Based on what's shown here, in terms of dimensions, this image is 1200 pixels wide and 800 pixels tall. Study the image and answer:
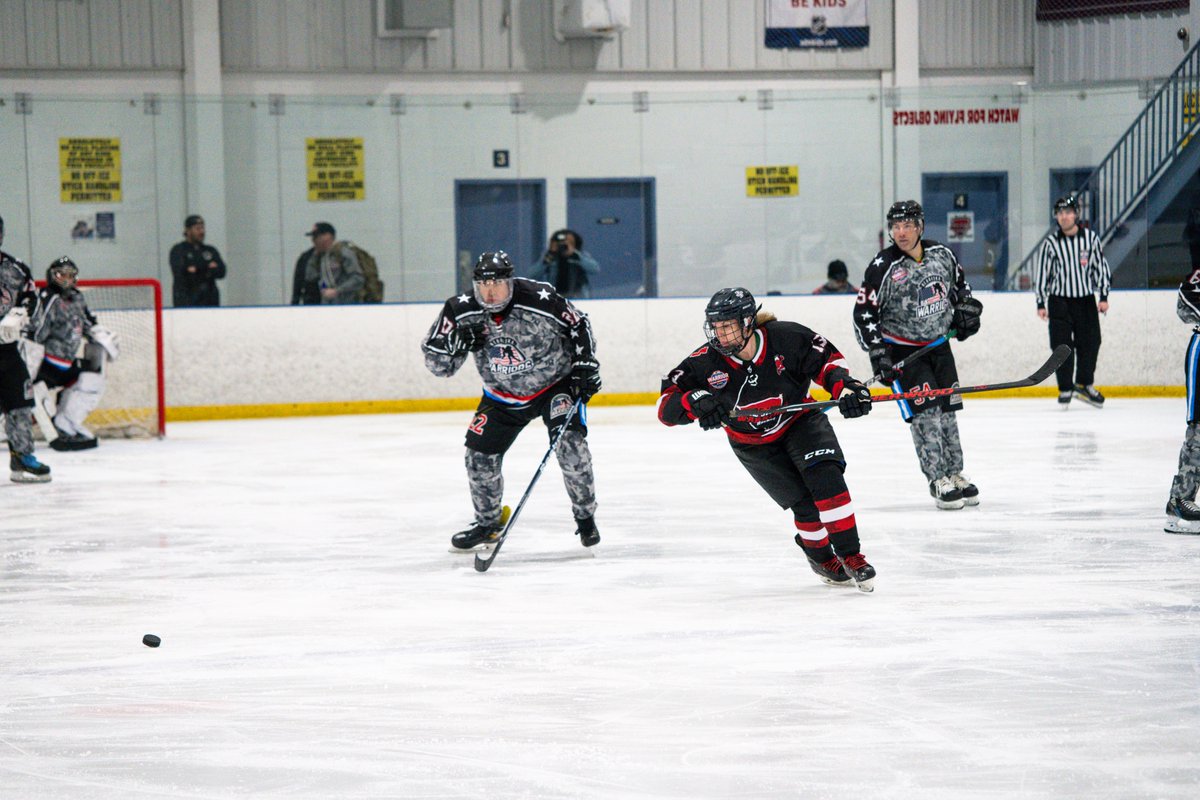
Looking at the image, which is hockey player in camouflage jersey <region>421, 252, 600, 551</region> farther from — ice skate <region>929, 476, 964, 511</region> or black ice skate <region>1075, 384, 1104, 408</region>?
black ice skate <region>1075, 384, 1104, 408</region>

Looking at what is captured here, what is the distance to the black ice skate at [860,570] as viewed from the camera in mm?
4398

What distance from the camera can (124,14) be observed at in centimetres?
1194

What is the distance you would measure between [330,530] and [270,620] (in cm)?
154

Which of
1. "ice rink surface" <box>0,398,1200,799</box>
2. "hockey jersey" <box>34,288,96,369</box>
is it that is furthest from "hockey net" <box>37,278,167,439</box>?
"ice rink surface" <box>0,398,1200,799</box>

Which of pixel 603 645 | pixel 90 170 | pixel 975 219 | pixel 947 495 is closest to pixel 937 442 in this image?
pixel 947 495

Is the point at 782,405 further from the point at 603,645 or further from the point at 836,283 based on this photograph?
the point at 836,283

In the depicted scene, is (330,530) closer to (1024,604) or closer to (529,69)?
(1024,604)

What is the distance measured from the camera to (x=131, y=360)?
9578 millimetres

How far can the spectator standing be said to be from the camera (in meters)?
10.1

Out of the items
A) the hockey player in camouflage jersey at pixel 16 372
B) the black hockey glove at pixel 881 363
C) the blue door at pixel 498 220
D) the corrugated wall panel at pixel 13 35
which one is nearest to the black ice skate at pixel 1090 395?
the blue door at pixel 498 220

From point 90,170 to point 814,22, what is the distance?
6.23 meters

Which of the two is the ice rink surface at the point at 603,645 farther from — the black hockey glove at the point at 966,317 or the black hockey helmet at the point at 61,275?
the black hockey helmet at the point at 61,275

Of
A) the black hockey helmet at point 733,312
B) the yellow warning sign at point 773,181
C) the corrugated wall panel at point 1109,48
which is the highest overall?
the corrugated wall panel at point 1109,48

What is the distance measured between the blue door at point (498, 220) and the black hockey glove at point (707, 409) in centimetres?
609
